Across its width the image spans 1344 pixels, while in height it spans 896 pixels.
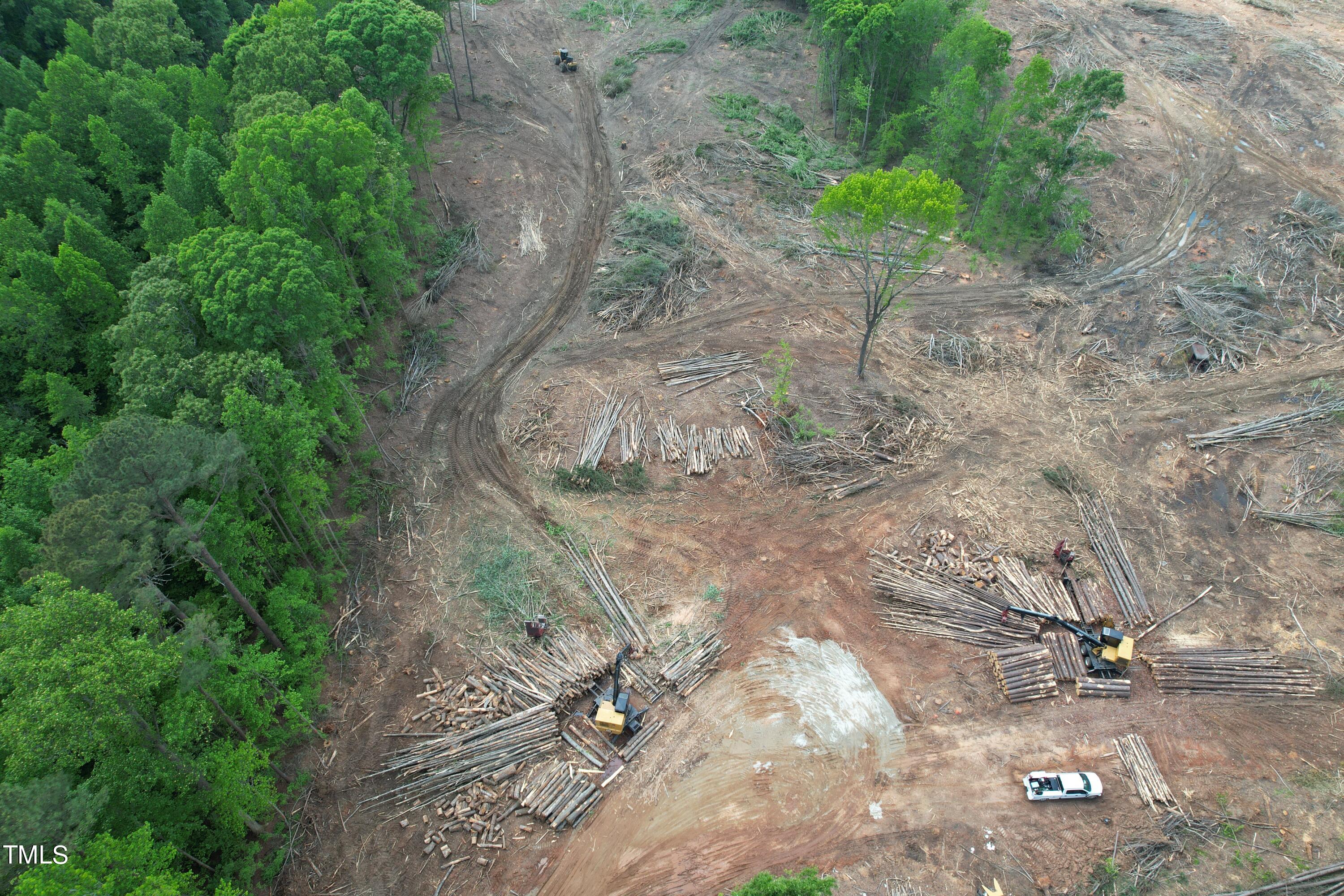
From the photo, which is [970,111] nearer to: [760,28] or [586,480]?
[760,28]

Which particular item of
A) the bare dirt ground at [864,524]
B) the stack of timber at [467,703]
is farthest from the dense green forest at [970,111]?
the stack of timber at [467,703]

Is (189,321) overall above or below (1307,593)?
above

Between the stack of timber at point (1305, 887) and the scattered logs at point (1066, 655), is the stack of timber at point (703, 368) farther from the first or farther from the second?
the stack of timber at point (1305, 887)

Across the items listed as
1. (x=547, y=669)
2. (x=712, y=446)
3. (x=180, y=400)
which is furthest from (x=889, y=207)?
(x=180, y=400)

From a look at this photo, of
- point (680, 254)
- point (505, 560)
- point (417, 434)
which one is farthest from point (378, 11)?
point (505, 560)

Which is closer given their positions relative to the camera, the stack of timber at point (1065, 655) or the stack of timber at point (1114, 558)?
the stack of timber at point (1065, 655)

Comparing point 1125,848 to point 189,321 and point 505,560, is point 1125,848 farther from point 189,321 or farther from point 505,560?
point 189,321
